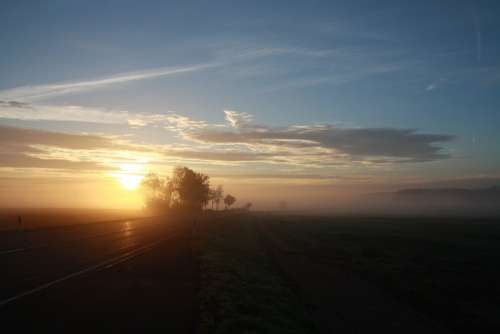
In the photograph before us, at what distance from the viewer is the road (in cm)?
1077

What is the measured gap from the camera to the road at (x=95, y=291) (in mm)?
10773

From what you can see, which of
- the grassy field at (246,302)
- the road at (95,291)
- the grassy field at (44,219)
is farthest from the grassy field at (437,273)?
the grassy field at (44,219)

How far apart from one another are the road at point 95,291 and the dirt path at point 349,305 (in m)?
5.57

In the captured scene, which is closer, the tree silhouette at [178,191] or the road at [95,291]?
the road at [95,291]

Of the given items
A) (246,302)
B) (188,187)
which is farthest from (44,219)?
(246,302)

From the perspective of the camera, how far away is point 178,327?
1083 cm

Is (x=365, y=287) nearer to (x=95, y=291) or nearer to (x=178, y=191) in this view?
(x=95, y=291)

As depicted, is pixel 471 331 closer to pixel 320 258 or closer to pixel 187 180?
pixel 320 258

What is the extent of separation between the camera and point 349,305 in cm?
1927

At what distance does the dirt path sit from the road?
18.3ft

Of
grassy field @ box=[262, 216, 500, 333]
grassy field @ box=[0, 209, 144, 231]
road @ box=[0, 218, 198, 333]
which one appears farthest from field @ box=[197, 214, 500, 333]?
grassy field @ box=[0, 209, 144, 231]

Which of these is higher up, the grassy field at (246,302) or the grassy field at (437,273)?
the grassy field at (246,302)

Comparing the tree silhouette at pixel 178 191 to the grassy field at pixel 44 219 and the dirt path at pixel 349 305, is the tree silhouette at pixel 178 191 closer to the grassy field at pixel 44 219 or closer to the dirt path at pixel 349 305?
the grassy field at pixel 44 219

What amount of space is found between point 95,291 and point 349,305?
11.3 metres
